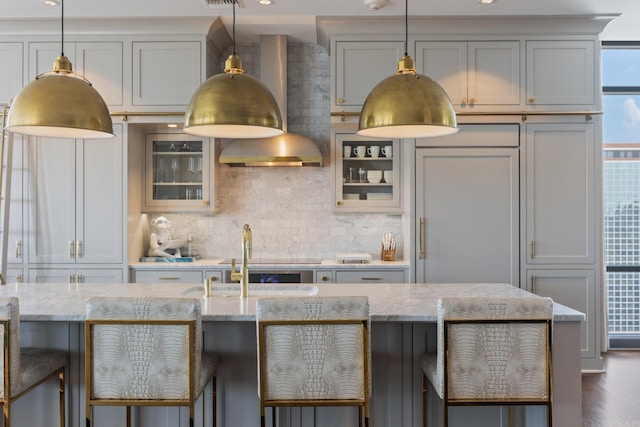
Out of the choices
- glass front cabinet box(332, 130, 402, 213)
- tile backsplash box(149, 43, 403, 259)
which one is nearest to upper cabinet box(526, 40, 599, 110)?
glass front cabinet box(332, 130, 402, 213)

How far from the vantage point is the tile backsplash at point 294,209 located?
15.8ft

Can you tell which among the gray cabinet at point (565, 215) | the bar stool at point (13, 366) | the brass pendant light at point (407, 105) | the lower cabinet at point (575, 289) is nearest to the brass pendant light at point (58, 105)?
the bar stool at point (13, 366)

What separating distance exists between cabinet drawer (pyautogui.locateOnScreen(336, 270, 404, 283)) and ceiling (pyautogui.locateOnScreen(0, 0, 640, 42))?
2106 mm

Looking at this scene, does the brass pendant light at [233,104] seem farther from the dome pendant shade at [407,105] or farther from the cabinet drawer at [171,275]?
the cabinet drawer at [171,275]

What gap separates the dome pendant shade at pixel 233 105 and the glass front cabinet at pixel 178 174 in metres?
2.22

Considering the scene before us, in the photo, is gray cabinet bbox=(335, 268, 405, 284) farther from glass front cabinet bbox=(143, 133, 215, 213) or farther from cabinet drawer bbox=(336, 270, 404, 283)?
glass front cabinet bbox=(143, 133, 215, 213)

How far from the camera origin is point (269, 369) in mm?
2023

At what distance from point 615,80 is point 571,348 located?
3785mm

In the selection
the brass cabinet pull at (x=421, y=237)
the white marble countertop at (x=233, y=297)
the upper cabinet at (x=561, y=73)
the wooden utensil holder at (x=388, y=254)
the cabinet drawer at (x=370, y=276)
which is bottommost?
the cabinet drawer at (x=370, y=276)

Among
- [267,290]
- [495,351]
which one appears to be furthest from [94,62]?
[495,351]

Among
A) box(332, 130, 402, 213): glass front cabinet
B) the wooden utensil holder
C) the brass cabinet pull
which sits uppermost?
box(332, 130, 402, 213): glass front cabinet

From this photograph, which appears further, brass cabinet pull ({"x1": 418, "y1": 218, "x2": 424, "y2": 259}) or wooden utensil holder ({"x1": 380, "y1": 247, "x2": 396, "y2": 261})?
wooden utensil holder ({"x1": 380, "y1": 247, "x2": 396, "y2": 261})

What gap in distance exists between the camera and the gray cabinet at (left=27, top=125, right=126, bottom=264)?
423cm

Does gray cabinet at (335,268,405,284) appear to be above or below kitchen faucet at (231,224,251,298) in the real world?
below
